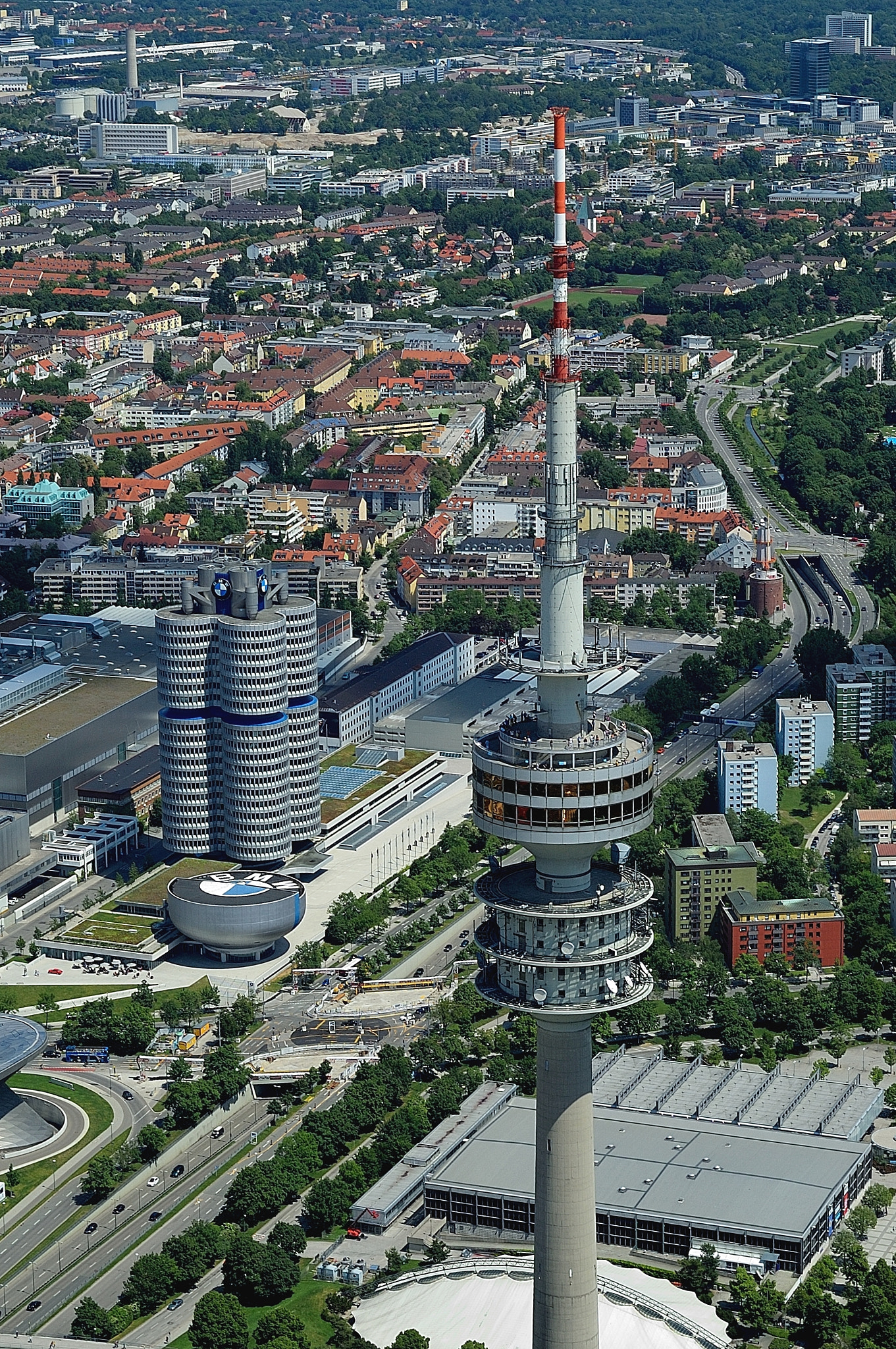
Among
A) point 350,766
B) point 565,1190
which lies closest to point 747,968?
point 350,766

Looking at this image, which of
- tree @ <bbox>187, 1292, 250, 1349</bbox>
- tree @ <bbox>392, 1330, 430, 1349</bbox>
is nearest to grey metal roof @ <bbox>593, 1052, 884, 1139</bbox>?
tree @ <bbox>392, 1330, 430, 1349</bbox>

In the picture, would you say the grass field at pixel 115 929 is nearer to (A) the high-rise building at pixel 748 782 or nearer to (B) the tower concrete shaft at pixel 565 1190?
(A) the high-rise building at pixel 748 782

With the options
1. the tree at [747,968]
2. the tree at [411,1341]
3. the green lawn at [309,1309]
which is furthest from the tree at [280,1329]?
the tree at [747,968]

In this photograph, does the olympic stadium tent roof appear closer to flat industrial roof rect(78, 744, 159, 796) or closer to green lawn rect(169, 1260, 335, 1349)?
green lawn rect(169, 1260, 335, 1349)

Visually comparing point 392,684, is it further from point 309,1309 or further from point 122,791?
point 309,1309

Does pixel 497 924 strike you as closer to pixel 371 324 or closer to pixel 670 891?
pixel 670 891
